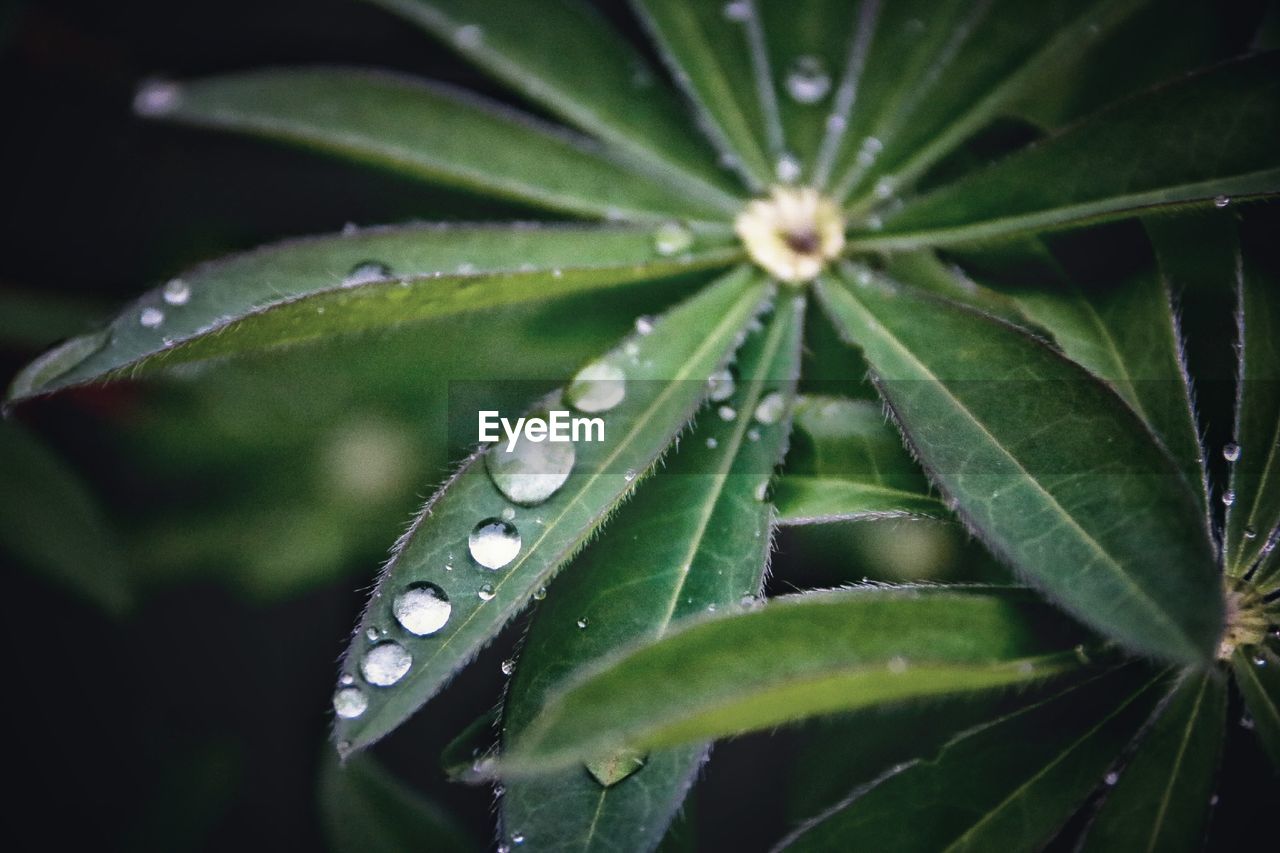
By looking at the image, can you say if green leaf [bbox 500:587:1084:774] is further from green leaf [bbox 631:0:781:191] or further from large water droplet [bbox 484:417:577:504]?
green leaf [bbox 631:0:781:191]

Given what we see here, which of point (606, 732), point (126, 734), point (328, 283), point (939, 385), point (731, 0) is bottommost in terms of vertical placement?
point (606, 732)

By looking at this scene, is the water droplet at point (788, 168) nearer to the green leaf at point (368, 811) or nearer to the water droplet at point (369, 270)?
the water droplet at point (369, 270)

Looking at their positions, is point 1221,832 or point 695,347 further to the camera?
point 695,347

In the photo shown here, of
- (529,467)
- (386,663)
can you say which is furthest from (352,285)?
(386,663)

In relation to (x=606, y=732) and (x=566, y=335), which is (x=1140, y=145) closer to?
(x=566, y=335)

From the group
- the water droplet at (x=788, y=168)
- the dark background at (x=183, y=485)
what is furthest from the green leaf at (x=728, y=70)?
the dark background at (x=183, y=485)

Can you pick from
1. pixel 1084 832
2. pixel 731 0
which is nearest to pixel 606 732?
pixel 1084 832

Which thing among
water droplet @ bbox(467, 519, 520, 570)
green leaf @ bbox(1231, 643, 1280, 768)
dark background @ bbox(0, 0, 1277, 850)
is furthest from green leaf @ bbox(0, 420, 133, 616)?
green leaf @ bbox(1231, 643, 1280, 768)
